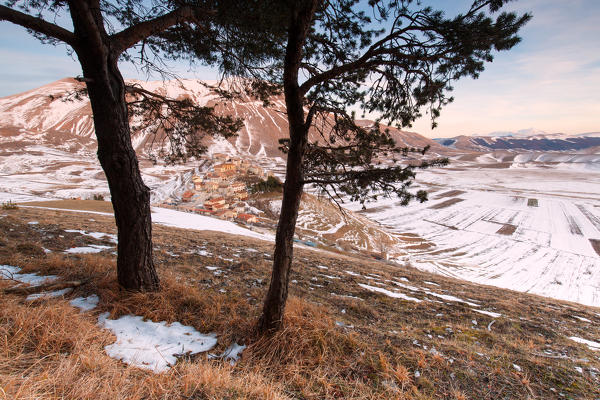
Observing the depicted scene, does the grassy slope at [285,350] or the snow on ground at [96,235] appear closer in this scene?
the grassy slope at [285,350]

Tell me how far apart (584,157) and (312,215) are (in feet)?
706

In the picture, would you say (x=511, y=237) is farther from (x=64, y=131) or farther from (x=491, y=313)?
(x=64, y=131)

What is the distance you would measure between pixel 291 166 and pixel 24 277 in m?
5.00

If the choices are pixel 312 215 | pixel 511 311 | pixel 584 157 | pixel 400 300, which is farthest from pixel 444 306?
pixel 584 157

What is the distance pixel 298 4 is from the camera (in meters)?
2.61

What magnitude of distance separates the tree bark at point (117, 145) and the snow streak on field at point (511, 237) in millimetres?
12360

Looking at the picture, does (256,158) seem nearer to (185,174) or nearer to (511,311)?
(185,174)

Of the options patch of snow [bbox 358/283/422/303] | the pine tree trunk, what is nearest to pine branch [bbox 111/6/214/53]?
the pine tree trunk

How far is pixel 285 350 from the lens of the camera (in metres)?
3.23

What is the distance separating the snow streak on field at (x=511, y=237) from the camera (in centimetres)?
3034

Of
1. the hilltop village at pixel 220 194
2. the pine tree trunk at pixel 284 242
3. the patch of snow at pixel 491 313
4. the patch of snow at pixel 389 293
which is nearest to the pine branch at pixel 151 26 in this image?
the pine tree trunk at pixel 284 242

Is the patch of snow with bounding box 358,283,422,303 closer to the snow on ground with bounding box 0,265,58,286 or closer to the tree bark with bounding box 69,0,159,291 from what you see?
the tree bark with bounding box 69,0,159,291

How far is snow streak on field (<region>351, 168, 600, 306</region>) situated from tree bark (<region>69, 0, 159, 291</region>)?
12.4 meters

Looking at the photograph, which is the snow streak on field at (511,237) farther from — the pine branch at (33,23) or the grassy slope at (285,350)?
the pine branch at (33,23)
